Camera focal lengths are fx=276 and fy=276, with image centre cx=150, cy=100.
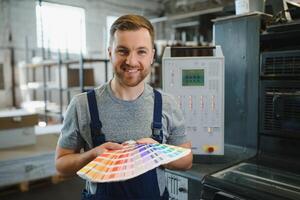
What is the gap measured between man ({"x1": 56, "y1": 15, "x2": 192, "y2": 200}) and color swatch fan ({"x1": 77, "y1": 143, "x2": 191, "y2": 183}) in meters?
0.08

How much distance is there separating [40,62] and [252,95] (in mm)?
4531

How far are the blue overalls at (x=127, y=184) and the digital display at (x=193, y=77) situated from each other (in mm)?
501

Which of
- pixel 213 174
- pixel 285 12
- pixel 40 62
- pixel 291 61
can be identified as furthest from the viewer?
pixel 40 62

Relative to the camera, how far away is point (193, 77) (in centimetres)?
147

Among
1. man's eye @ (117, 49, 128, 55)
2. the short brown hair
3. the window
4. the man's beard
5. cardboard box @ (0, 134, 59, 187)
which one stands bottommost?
cardboard box @ (0, 134, 59, 187)

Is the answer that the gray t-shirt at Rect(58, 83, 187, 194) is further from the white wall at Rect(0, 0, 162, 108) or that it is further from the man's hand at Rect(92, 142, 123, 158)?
the white wall at Rect(0, 0, 162, 108)

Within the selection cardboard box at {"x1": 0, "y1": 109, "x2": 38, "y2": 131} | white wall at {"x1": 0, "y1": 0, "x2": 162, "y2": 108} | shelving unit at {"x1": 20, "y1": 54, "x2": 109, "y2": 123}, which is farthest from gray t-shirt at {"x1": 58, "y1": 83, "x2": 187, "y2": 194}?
white wall at {"x1": 0, "y1": 0, "x2": 162, "y2": 108}

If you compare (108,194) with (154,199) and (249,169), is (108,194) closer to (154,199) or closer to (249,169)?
(154,199)

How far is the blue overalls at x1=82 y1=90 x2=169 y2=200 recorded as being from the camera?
3.13ft

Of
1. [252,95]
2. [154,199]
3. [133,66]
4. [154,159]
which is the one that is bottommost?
[154,199]

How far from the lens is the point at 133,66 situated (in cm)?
92

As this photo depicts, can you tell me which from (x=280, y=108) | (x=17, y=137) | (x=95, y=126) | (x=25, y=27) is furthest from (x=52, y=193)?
(x=25, y=27)

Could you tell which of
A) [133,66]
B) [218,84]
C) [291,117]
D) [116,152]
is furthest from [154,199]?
[291,117]

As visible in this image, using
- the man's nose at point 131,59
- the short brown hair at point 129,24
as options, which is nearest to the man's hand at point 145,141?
the man's nose at point 131,59
